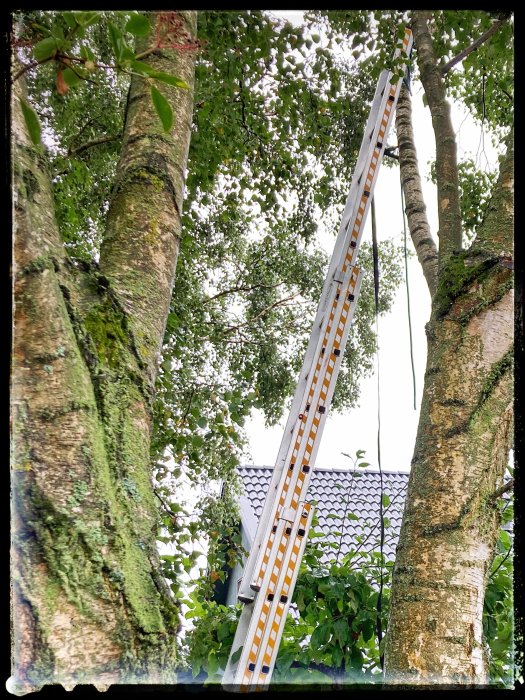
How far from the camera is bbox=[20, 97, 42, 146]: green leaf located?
771 millimetres

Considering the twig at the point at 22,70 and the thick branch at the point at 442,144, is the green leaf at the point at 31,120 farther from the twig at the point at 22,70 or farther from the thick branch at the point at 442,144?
the thick branch at the point at 442,144

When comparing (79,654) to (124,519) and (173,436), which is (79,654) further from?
(173,436)

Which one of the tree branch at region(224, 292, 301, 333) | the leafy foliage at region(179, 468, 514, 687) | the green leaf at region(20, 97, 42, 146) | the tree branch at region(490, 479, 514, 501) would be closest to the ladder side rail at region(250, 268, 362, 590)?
the leafy foliage at region(179, 468, 514, 687)

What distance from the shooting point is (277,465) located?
5.73 feet

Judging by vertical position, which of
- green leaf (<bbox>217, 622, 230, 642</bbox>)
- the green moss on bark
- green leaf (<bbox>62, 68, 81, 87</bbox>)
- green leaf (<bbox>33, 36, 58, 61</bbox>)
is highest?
the green moss on bark

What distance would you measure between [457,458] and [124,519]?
2.10ft

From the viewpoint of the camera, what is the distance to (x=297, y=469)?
1.72 meters

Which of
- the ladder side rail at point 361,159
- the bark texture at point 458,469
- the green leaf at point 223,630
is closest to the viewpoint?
the bark texture at point 458,469

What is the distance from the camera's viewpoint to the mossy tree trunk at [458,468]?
1.03 m

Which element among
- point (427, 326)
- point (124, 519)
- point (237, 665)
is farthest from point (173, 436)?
point (124, 519)

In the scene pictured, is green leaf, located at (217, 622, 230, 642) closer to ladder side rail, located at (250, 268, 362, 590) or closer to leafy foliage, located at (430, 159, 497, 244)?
ladder side rail, located at (250, 268, 362, 590)

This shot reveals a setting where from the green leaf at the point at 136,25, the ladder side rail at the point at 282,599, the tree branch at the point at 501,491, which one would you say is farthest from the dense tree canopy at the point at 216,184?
the tree branch at the point at 501,491

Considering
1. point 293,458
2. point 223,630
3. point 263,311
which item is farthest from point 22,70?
point 263,311

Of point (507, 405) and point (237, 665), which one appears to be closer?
point (507, 405)
